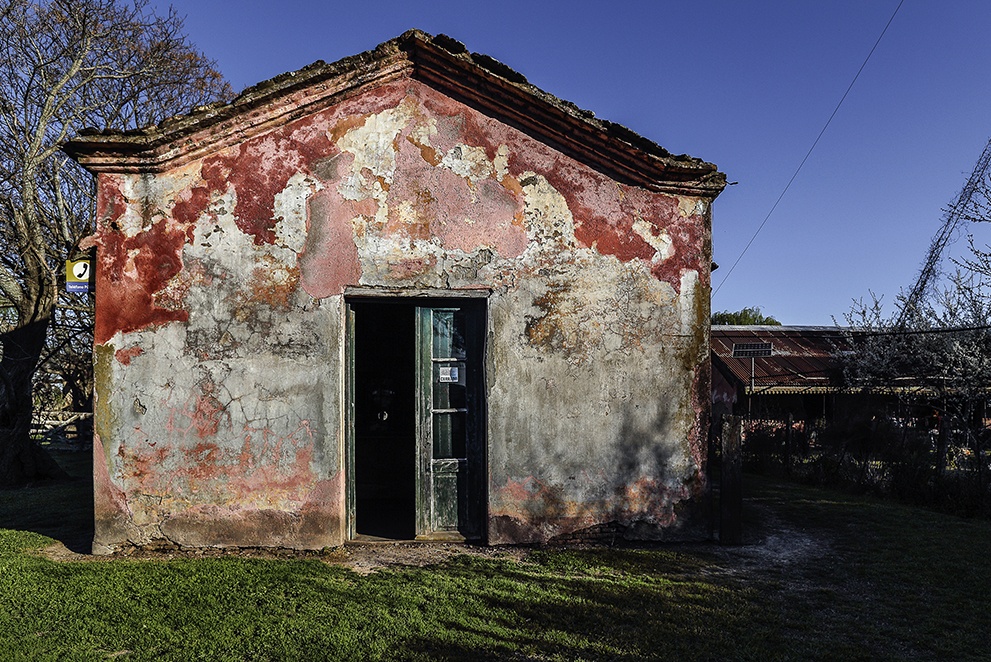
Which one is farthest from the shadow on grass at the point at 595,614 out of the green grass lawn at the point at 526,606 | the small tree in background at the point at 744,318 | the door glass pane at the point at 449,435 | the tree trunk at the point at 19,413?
the small tree in background at the point at 744,318

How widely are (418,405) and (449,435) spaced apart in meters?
0.43

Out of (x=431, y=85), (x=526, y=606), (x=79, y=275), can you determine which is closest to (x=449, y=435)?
(x=526, y=606)

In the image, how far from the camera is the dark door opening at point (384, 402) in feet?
30.3

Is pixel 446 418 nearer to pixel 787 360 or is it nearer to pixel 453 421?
pixel 453 421

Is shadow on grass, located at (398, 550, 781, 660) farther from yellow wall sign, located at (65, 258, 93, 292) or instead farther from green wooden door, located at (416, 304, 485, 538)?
yellow wall sign, located at (65, 258, 93, 292)

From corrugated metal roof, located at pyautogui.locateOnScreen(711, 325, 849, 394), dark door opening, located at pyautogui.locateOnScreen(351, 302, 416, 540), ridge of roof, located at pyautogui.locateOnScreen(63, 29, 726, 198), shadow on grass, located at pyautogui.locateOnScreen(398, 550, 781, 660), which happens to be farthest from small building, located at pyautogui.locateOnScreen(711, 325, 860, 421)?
shadow on grass, located at pyautogui.locateOnScreen(398, 550, 781, 660)

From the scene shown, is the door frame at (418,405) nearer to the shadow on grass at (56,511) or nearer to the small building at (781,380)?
the shadow on grass at (56,511)

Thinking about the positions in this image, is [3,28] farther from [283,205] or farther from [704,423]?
[704,423]

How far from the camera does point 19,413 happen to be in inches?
416

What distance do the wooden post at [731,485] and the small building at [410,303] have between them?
22 centimetres

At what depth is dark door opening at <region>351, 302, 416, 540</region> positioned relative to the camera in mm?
9227

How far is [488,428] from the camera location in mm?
6082

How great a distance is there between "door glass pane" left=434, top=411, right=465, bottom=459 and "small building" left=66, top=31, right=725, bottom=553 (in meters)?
0.02

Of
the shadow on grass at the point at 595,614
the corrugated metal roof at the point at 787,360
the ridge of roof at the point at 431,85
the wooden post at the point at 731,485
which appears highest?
the ridge of roof at the point at 431,85
